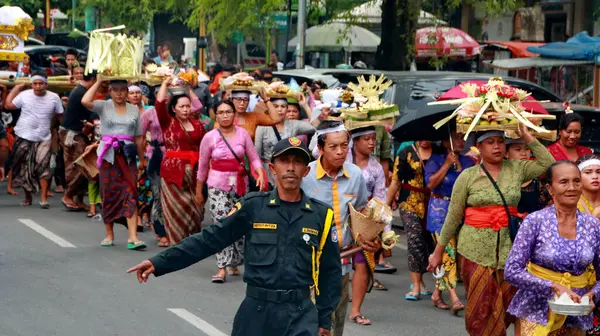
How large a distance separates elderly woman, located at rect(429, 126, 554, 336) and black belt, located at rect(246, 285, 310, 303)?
2221 mm

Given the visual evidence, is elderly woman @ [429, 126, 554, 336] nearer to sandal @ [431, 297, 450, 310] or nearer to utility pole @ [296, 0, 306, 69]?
sandal @ [431, 297, 450, 310]

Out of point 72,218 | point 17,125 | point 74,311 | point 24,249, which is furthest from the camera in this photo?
point 17,125

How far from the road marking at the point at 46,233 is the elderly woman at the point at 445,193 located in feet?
14.9

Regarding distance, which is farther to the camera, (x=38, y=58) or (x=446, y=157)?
(x=38, y=58)

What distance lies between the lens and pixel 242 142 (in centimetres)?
1146

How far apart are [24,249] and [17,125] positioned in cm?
406

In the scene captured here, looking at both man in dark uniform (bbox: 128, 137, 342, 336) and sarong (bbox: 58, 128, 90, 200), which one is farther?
sarong (bbox: 58, 128, 90, 200)

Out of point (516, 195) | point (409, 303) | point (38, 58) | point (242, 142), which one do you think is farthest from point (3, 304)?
point (38, 58)

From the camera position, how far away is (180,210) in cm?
1256

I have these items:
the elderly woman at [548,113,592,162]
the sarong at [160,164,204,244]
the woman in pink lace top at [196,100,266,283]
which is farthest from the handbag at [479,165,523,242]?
the sarong at [160,164,204,244]

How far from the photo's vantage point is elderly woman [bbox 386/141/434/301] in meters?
10.8

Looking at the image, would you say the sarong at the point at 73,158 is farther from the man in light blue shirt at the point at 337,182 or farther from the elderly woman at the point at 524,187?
the man in light blue shirt at the point at 337,182

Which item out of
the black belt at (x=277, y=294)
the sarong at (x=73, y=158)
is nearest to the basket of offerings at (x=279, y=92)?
→ the sarong at (x=73, y=158)

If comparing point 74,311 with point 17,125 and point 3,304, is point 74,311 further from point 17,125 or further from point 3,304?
point 17,125
